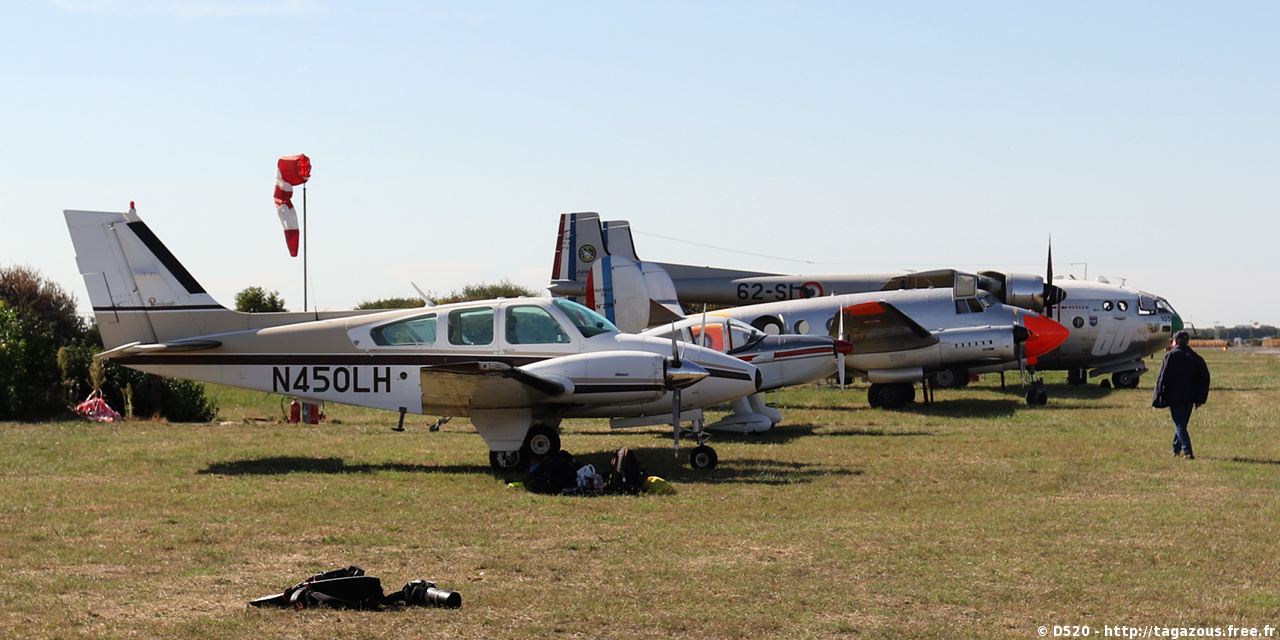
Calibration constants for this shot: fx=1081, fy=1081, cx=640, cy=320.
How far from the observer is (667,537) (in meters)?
8.65

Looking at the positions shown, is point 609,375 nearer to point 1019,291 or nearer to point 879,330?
point 879,330

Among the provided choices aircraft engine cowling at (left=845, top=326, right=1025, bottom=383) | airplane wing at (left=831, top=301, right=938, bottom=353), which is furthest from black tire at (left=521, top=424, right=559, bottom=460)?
aircraft engine cowling at (left=845, top=326, right=1025, bottom=383)

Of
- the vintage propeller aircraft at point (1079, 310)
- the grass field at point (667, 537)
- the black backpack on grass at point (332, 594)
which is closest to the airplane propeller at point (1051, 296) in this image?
the vintage propeller aircraft at point (1079, 310)

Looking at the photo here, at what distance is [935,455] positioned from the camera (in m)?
14.1

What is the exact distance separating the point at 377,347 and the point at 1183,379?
991 cm

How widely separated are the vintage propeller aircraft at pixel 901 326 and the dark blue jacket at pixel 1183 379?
8085mm

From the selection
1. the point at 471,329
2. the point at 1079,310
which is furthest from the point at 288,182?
the point at 1079,310

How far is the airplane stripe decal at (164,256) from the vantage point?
44.8ft

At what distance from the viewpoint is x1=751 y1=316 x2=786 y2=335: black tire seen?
21.8 m

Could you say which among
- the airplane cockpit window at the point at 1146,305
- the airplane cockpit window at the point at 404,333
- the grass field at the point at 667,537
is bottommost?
the grass field at the point at 667,537

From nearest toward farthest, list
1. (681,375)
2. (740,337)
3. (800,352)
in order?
1. (681,375)
2. (800,352)
3. (740,337)

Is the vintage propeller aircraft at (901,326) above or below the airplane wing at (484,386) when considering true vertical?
above

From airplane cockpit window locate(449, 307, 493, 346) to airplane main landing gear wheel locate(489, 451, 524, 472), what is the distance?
1413mm

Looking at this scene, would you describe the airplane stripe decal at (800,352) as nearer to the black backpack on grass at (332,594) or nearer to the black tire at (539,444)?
the black tire at (539,444)
